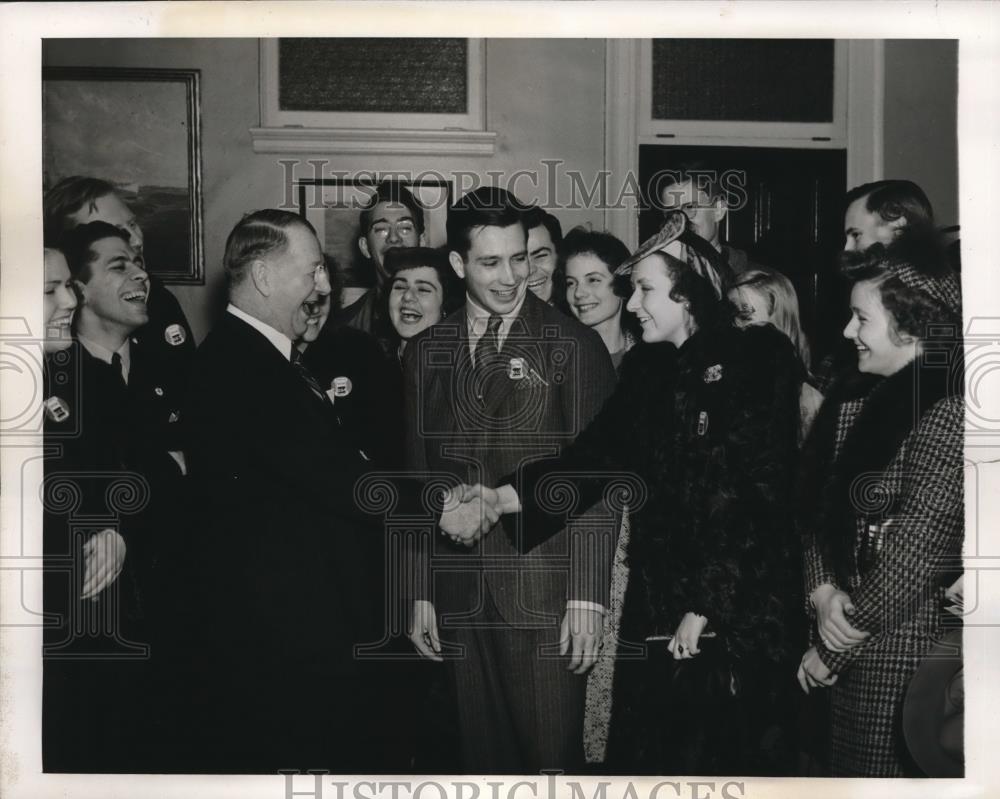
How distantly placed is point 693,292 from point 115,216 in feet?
4.57

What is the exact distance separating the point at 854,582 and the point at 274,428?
142 centimetres

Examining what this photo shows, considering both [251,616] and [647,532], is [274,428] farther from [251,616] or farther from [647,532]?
[647,532]

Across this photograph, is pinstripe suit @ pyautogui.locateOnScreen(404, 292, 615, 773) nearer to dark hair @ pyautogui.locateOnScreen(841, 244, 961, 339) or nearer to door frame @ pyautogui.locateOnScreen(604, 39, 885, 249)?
door frame @ pyautogui.locateOnScreen(604, 39, 885, 249)

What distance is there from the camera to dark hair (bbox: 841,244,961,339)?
7.68ft

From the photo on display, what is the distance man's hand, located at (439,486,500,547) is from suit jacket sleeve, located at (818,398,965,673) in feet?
2.79

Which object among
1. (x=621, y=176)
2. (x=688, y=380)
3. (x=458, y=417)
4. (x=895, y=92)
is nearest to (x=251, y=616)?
(x=458, y=417)

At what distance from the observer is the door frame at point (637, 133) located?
2.37 meters

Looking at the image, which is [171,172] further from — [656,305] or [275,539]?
[656,305]

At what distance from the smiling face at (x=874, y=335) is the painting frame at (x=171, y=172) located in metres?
1.55

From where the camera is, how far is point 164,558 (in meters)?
2.36

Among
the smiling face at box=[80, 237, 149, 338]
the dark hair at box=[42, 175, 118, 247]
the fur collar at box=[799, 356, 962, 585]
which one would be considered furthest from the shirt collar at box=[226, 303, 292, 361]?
the fur collar at box=[799, 356, 962, 585]

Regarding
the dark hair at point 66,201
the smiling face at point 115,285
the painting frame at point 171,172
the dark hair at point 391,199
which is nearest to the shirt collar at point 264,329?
the painting frame at point 171,172

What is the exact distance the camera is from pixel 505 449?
2.36m

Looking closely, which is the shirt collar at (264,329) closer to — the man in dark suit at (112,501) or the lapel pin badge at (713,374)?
the man in dark suit at (112,501)
